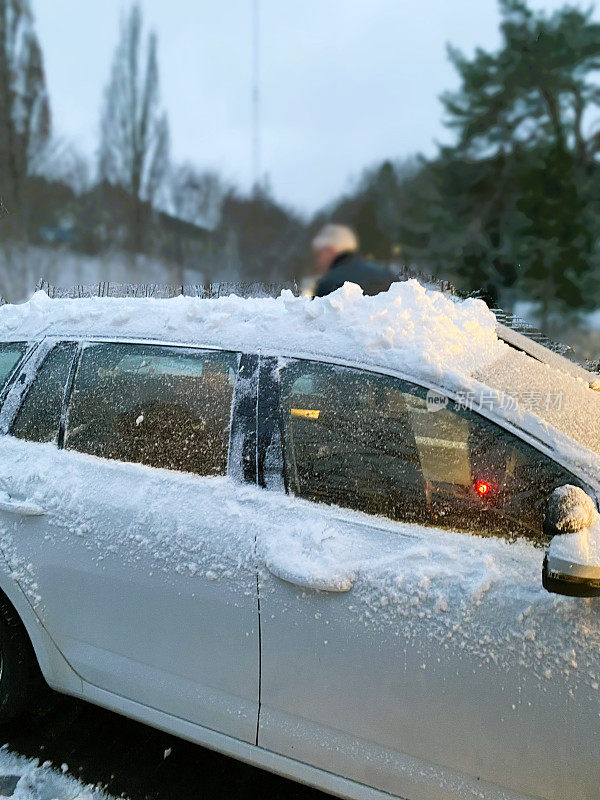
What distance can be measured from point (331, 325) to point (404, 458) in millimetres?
481

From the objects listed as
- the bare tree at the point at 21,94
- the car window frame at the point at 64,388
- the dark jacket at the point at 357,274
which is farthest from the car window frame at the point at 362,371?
the bare tree at the point at 21,94

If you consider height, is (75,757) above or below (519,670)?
below

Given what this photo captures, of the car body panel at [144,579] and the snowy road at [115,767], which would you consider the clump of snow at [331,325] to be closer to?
the car body panel at [144,579]

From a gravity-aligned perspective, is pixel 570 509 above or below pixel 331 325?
below

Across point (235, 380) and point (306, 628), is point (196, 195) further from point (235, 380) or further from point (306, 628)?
point (306, 628)

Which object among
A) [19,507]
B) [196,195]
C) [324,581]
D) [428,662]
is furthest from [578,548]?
[196,195]

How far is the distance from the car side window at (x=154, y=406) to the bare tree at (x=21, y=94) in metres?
2.04

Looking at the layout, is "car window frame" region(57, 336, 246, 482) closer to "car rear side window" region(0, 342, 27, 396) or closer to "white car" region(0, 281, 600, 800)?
"white car" region(0, 281, 600, 800)

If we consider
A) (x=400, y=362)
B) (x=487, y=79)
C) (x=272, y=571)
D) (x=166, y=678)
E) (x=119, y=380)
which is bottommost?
(x=166, y=678)

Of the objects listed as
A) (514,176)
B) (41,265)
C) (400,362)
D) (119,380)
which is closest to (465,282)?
(514,176)

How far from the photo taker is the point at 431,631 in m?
1.40

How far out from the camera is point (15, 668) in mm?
2043

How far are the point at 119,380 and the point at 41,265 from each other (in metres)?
2.16

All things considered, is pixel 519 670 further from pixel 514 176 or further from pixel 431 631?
pixel 514 176
